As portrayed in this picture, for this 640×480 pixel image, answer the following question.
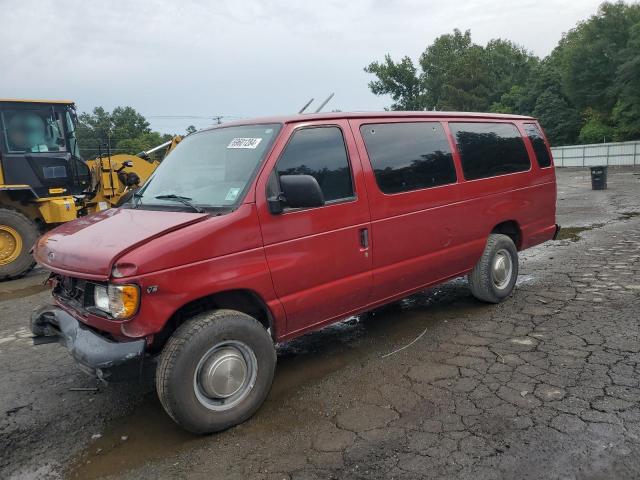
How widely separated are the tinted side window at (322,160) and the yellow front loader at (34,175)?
6388mm

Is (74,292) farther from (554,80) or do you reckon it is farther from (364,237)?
(554,80)

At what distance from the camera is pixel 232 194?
11.3 ft

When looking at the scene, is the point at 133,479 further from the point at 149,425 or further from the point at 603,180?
the point at 603,180

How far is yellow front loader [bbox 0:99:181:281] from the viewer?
28.3 feet

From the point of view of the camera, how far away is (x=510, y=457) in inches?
113

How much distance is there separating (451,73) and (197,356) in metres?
68.1

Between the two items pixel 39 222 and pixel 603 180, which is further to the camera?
pixel 603 180

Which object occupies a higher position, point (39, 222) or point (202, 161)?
point (202, 161)

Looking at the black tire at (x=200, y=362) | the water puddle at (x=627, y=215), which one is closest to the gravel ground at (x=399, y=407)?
the black tire at (x=200, y=362)

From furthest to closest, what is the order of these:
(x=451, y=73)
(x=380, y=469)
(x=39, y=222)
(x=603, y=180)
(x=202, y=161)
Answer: (x=451, y=73) → (x=603, y=180) → (x=39, y=222) → (x=202, y=161) → (x=380, y=469)

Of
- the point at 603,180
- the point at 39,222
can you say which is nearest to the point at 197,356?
the point at 39,222

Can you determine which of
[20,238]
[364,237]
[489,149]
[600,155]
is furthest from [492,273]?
[600,155]

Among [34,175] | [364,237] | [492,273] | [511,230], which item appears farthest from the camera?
[34,175]

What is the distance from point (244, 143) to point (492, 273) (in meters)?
3.14
